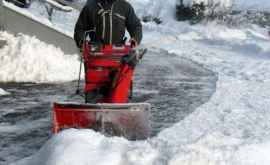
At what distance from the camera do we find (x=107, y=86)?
7602 millimetres

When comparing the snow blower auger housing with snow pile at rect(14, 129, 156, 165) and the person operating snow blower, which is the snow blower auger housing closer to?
the person operating snow blower

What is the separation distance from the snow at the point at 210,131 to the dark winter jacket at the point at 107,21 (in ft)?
4.74

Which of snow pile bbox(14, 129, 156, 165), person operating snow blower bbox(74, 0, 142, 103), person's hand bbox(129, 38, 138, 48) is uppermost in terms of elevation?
person operating snow blower bbox(74, 0, 142, 103)

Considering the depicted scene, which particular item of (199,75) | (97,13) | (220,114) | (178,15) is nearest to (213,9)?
(178,15)

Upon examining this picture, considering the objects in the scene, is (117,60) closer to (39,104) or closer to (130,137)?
(130,137)

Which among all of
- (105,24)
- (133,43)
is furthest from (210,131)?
(105,24)

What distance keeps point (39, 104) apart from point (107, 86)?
3147 millimetres

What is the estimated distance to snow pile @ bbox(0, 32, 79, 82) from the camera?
12453 mm

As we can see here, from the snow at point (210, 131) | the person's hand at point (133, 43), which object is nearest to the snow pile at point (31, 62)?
the snow at point (210, 131)

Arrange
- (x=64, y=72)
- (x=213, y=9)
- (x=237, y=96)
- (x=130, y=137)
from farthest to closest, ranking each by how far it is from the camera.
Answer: (x=213, y=9), (x=64, y=72), (x=237, y=96), (x=130, y=137)

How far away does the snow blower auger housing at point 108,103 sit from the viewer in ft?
23.2

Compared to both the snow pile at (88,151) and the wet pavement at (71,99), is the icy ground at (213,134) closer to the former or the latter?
the snow pile at (88,151)

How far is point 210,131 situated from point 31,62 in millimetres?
5269

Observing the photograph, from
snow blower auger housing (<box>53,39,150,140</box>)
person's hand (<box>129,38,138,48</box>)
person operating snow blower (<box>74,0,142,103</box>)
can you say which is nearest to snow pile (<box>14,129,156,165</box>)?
snow blower auger housing (<box>53,39,150,140</box>)
